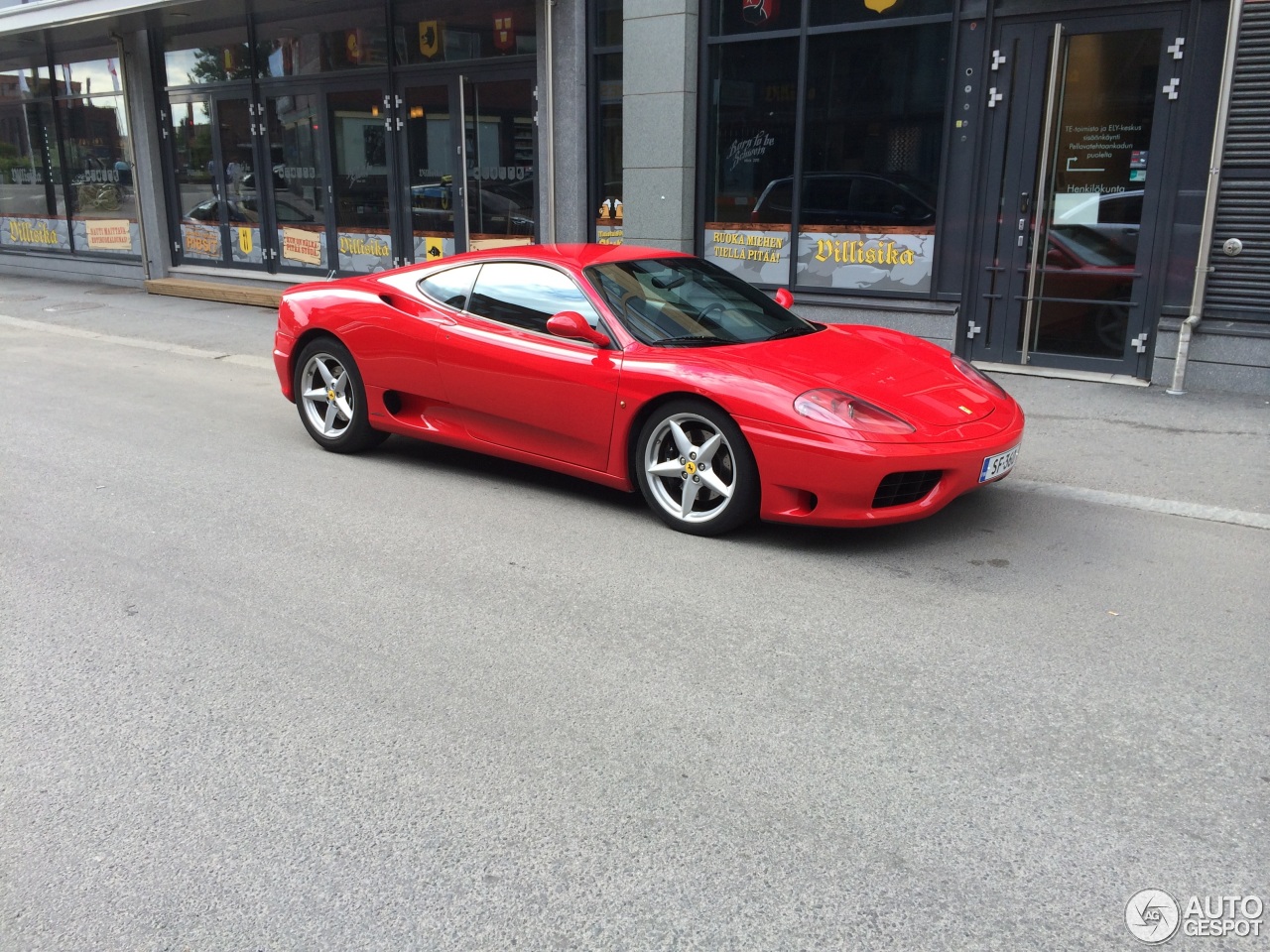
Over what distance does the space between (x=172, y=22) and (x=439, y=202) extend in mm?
5425

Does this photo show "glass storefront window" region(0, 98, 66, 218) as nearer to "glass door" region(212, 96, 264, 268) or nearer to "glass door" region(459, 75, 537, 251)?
"glass door" region(212, 96, 264, 268)

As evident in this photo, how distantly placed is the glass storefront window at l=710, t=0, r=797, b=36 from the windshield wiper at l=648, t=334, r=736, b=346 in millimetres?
5687

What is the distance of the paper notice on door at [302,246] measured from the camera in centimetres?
1488

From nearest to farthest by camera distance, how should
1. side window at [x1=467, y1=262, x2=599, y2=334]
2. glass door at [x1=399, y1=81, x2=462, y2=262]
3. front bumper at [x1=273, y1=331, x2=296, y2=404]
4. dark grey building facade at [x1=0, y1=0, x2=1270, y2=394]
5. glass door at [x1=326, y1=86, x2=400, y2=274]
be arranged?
side window at [x1=467, y1=262, x2=599, y2=334] → front bumper at [x1=273, y1=331, x2=296, y2=404] → dark grey building facade at [x1=0, y1=0, x2=1270, y2=394] → glass door at [x1=399, y1=81, x2=462, y2=262] → glass door at [x1=326, y1=86, x2=400, y2=274]

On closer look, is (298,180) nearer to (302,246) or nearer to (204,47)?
(302,246)

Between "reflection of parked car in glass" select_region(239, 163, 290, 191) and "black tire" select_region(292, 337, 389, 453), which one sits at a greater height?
"reflection of parked car in glass" select_region(239, 163, 290, 191)

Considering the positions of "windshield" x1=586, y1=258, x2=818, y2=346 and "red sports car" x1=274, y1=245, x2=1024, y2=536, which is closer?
"red sports car" x1=274, y1=245, x2=1024, y2=536

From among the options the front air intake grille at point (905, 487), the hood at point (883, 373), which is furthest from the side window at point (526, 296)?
the front air intake grille at point (905, 487)

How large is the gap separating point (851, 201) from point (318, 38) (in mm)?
7877

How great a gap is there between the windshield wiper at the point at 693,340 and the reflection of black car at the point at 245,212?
10599mm

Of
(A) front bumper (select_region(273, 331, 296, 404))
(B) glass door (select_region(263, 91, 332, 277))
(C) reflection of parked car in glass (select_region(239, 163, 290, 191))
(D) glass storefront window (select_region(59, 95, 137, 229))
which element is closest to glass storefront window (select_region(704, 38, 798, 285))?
(A) front bumper (select_region(273, 331, 296, 404))

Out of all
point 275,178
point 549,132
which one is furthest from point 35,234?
point 549,132

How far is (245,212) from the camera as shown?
15.7m

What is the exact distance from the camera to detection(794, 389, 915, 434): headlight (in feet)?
16.2
